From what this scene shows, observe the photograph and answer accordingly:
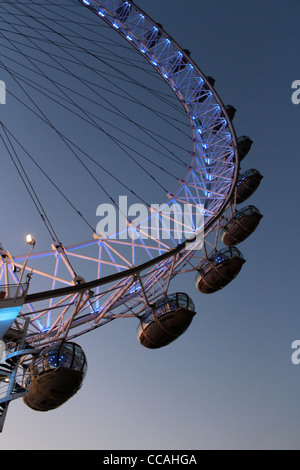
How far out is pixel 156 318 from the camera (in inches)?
537

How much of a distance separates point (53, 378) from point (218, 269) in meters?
9.06

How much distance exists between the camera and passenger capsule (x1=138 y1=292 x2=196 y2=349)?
1341 cm

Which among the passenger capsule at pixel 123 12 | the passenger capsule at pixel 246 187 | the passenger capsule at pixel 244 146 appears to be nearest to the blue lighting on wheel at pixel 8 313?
the passenger capsule at pixel 246 187

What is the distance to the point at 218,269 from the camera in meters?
17.4

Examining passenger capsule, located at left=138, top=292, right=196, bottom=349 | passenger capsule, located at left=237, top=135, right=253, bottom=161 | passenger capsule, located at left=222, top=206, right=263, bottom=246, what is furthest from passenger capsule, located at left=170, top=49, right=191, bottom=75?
passenger capsule, located at left=138, top=292, right=196, bottom=349

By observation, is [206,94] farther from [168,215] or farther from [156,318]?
[156,318]

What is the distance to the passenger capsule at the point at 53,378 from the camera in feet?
35.7

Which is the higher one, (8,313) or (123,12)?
A: (123,12)

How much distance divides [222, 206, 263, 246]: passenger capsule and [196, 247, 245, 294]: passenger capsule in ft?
8.16

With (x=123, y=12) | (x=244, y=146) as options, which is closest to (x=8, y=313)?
(x=244, y=146)

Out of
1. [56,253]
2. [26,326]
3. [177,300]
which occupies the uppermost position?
[56,253]

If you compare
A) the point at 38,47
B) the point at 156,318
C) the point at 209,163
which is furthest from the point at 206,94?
the point at 156,318

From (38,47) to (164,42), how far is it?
441 inches

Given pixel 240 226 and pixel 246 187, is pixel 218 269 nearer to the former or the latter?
pixel 240 226
